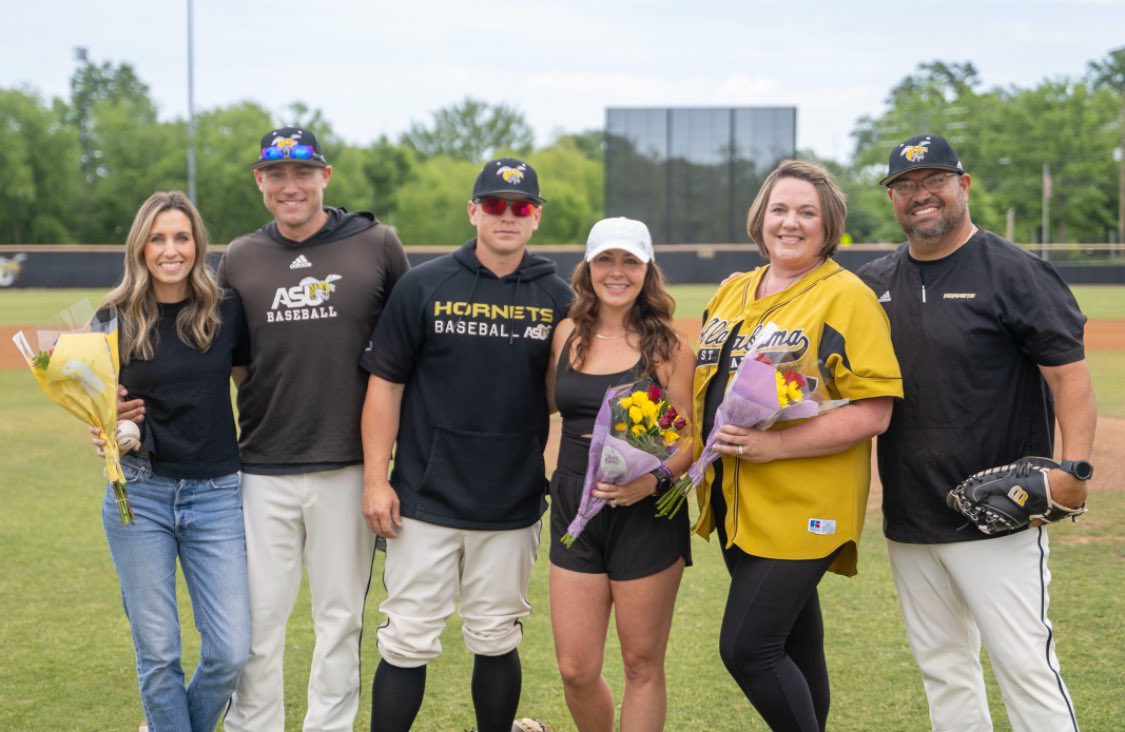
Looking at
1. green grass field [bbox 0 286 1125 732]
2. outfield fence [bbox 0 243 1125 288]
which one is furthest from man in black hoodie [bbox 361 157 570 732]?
outfield fence [bbox 0 243 1125 288]

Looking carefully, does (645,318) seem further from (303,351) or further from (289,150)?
(289,150)

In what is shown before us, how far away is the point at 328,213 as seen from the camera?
4.47m

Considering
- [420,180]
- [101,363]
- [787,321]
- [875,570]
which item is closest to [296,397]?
[101,363]

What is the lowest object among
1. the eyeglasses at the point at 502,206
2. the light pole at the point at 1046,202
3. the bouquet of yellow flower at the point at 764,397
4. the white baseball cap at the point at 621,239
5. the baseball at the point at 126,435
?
the baseball at the point at 126,435

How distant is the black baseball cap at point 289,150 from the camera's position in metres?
4.22

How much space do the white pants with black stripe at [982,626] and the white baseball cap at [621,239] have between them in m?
1.36

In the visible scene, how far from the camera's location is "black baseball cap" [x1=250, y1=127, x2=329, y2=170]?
4.22m

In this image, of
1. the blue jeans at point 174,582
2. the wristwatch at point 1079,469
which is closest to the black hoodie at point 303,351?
the blue jeans at point 174,582

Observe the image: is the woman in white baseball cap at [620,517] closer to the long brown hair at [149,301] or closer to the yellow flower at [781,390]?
the yellow flower at [781,390]

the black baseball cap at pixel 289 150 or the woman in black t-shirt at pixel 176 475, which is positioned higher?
the black baseball cap at pixel 289 150

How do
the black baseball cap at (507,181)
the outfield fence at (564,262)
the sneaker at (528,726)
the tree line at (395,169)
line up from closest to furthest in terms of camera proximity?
the black baseball cap at (507,181), the sneaker at (528,726), the outfield fence at (564,262), the tree line at (395,169)

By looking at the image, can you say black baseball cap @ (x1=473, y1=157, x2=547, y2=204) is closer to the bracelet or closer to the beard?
the bracelet

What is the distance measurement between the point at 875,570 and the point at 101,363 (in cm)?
487

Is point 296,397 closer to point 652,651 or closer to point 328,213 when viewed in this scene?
point 328,213
